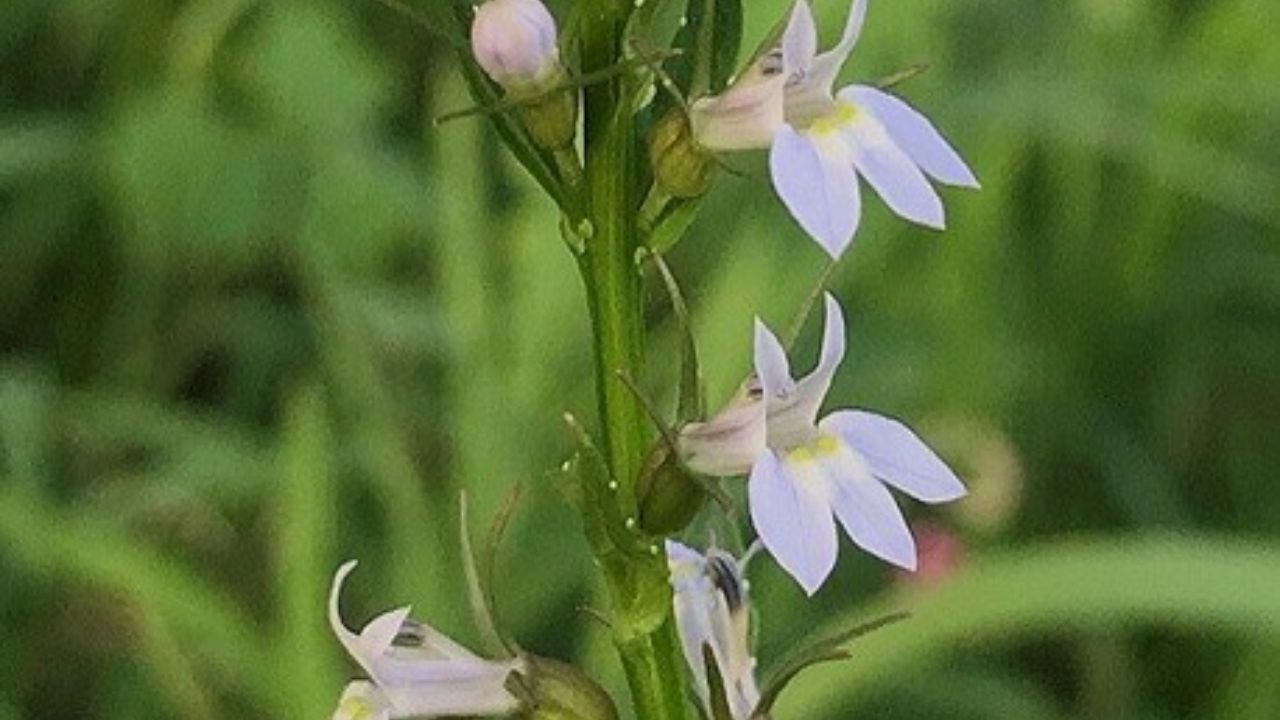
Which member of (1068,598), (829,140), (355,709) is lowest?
(1068,598)

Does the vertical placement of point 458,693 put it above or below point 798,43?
below

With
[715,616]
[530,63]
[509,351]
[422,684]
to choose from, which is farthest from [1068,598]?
[530,63]

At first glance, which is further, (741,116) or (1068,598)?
(1068,598)

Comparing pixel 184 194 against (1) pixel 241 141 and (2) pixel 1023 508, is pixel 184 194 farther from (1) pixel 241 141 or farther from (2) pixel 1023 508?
(2) pixel 1023 508

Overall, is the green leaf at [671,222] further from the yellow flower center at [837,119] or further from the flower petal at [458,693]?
the flower petal at [458,693]

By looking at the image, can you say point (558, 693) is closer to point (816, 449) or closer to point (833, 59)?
point (816, 449)

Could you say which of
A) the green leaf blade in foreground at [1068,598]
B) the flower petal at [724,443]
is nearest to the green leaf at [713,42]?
the flower petal at [724,443]

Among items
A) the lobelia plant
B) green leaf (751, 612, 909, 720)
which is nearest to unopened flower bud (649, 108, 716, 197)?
the lobelia plant
